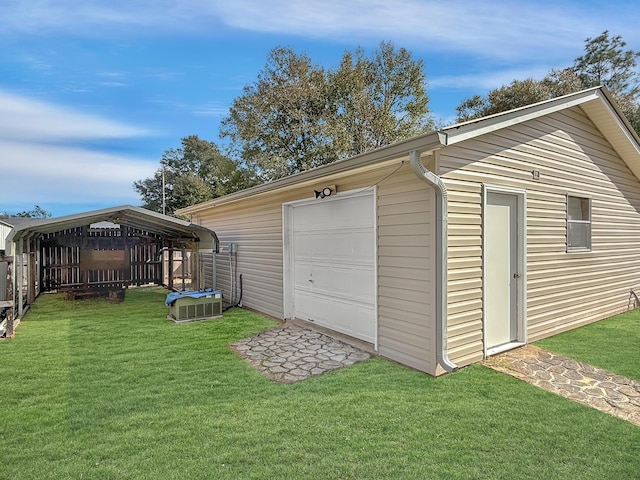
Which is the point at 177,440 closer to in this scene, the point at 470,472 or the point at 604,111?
the point at 470,472

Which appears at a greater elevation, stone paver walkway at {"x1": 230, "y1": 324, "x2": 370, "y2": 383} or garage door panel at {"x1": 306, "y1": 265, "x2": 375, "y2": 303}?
garage door panel at {"x1": 306, "y1": 265, "x2": 375, "y2": 303}

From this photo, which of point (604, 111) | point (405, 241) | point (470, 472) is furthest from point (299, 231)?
point (604, 111)

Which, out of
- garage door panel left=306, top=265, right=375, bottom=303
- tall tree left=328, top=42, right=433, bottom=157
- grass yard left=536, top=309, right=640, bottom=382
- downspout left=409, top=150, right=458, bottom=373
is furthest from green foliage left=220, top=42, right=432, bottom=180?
downspout left=409, top=150, right=458, bottom=373

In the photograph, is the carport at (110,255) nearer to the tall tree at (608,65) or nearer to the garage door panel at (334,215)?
the garage door panel at (334,215)

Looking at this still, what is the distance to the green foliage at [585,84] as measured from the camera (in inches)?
650

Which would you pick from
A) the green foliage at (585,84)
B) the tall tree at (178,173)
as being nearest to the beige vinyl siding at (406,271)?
the green foliage at (585,84)

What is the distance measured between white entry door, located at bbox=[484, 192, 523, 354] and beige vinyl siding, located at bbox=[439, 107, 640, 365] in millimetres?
216

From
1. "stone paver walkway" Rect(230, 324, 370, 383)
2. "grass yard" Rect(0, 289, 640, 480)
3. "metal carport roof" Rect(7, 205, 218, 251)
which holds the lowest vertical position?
"stone paver walkway" Rect(230, 324, 370, 383)

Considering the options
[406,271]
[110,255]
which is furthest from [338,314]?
[110,255]

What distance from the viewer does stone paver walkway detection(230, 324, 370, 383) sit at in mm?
4377

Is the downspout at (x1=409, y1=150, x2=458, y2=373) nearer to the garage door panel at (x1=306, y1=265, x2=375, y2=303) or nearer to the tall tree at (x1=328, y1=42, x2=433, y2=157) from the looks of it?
the garage door panel at (x1=306, y1=265, x2=375, y2=303)

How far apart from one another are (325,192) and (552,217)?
3539 millimetres

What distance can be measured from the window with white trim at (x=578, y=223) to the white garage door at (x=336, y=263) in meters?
3.56

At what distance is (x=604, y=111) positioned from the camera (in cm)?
628
